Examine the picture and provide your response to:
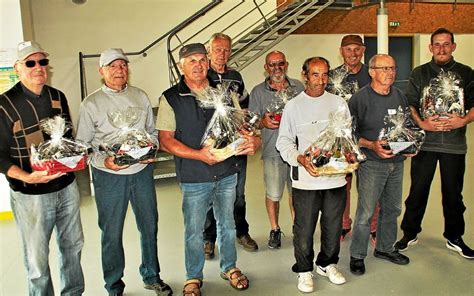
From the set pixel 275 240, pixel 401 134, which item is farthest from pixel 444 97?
pixel 275 240

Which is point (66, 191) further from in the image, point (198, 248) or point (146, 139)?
point (198, 248)

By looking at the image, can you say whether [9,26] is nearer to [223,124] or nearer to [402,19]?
[223,124]

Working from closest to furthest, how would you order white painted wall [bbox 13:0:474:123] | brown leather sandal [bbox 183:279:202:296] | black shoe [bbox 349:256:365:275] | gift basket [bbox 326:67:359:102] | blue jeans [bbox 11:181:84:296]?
1. blue jeans [bbox 11:181:84:296]
2. brown leather sandal [bbox 183:279:202:296]
3. black shoe [bbox 349:256:365:275]
4. gift basket [bbox 326:67:359:102]
5. white painted wall [bbox 13:0:474:123]

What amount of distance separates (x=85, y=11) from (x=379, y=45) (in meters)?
5.30

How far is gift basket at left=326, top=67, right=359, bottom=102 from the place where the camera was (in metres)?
3.39

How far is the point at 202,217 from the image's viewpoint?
2.68 m

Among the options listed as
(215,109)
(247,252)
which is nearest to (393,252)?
(247,252)

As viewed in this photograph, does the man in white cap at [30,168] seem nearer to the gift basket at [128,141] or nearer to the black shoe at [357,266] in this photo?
the gift basket at [128,141]

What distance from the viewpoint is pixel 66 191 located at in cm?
237

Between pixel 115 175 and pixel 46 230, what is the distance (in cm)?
49

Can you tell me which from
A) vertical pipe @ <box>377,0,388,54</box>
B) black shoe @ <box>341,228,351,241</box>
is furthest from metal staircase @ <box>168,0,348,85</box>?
black shoe @ <box>341,228,351,241</box>

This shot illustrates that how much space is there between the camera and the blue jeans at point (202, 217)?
2.63m

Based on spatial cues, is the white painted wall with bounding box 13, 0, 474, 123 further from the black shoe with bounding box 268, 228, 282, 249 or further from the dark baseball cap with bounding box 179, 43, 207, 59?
the dark baseball cap with bounding box 179, 43, 207, 59

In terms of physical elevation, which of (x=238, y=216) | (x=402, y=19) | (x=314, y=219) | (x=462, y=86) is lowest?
(x=238, y=216)
